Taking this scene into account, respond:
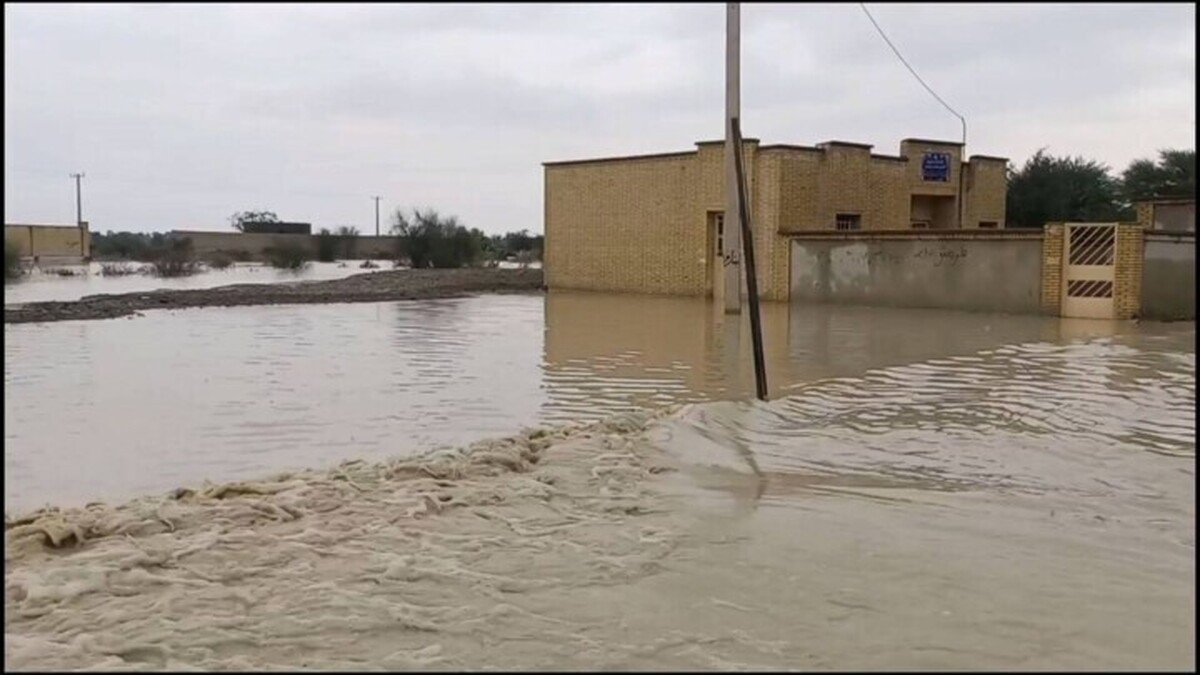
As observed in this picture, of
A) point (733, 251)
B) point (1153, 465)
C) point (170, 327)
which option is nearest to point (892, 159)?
point (733, 251)

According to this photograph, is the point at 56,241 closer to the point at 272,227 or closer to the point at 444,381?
the point at 272,227

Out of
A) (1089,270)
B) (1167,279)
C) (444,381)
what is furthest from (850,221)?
(444,381)

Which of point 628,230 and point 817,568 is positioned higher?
point 628,230

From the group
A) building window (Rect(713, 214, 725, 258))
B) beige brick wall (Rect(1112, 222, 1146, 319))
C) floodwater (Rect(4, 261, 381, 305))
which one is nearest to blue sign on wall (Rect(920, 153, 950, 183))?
building window (Rect(713, 214, 725, 258))

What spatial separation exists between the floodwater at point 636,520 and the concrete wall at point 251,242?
145ft

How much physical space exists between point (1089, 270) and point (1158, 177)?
21.8 m

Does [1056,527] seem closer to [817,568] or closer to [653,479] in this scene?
[817,568]

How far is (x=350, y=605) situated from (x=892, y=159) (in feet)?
88.9

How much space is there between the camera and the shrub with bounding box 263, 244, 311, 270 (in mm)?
49875

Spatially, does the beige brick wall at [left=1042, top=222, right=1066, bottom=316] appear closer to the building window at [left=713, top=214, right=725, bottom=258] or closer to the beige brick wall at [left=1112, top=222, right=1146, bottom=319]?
the beige brick wall at [left=1112, top=222, right=1146, bottom=319]

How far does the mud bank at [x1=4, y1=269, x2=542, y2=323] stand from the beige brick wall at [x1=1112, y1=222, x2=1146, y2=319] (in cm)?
1577

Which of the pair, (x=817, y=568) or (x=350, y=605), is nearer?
(x=350, y=605)

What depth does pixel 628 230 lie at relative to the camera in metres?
30.7

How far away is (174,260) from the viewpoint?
43.3m
